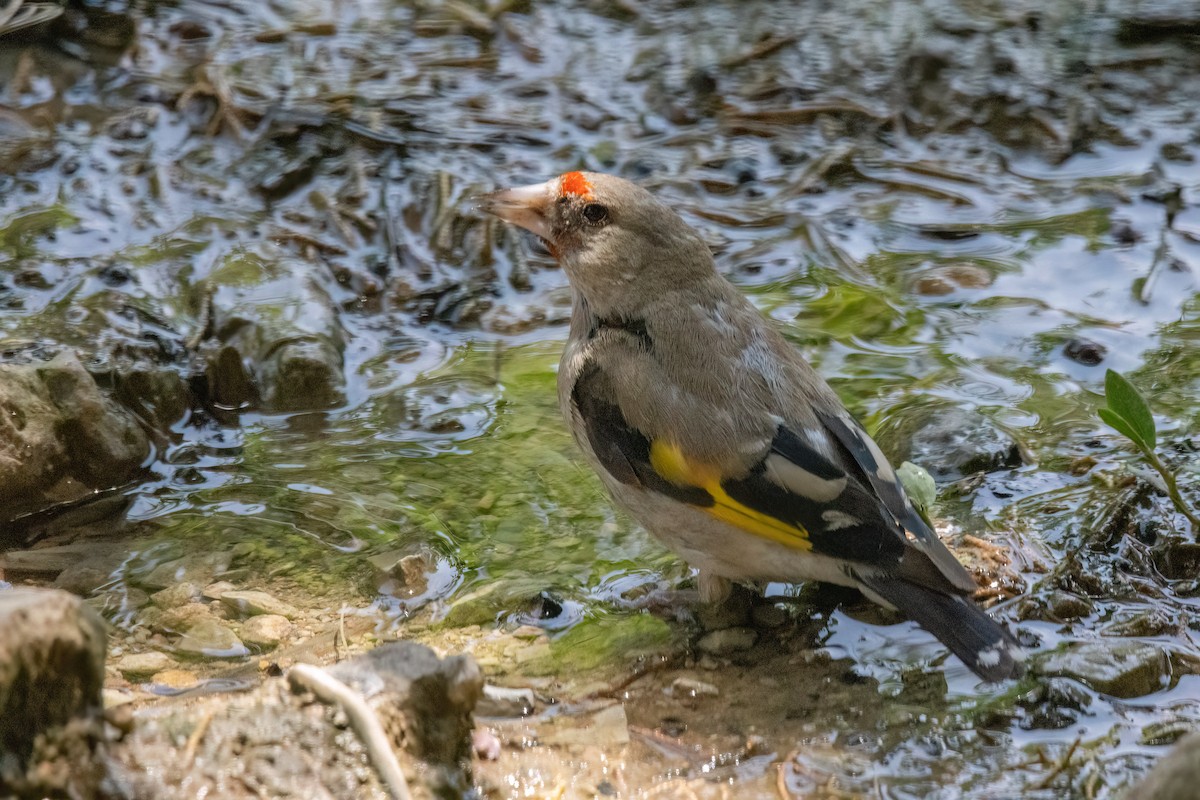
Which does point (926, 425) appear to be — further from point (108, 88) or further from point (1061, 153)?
point (108, 88)

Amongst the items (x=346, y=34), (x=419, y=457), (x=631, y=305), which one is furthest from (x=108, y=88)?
(x=631, y=305)

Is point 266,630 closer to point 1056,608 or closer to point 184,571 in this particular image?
point 184,571

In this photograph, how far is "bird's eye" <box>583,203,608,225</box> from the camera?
4.72 metres

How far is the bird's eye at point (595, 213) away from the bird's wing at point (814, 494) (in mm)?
822

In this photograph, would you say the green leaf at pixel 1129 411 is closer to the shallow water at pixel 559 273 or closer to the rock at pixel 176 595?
the shallow water at pixel 559 273

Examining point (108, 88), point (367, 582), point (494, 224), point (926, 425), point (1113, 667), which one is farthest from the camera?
point (108, 88)

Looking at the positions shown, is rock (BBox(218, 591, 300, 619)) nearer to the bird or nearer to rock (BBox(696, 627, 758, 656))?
the bird

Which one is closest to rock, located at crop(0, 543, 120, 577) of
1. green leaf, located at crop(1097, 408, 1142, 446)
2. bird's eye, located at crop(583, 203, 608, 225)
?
bird's eye, located at crop(583, 203, 608, 225)

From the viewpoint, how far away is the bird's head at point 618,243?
15.2ft

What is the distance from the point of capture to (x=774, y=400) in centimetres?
416

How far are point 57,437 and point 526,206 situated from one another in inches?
76.8

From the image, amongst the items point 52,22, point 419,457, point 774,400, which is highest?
point 52,22

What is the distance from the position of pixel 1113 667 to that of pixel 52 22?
267 inches

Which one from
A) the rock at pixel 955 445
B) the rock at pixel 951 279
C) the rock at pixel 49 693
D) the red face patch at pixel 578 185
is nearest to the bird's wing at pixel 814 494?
the rock at pixel 955 445
